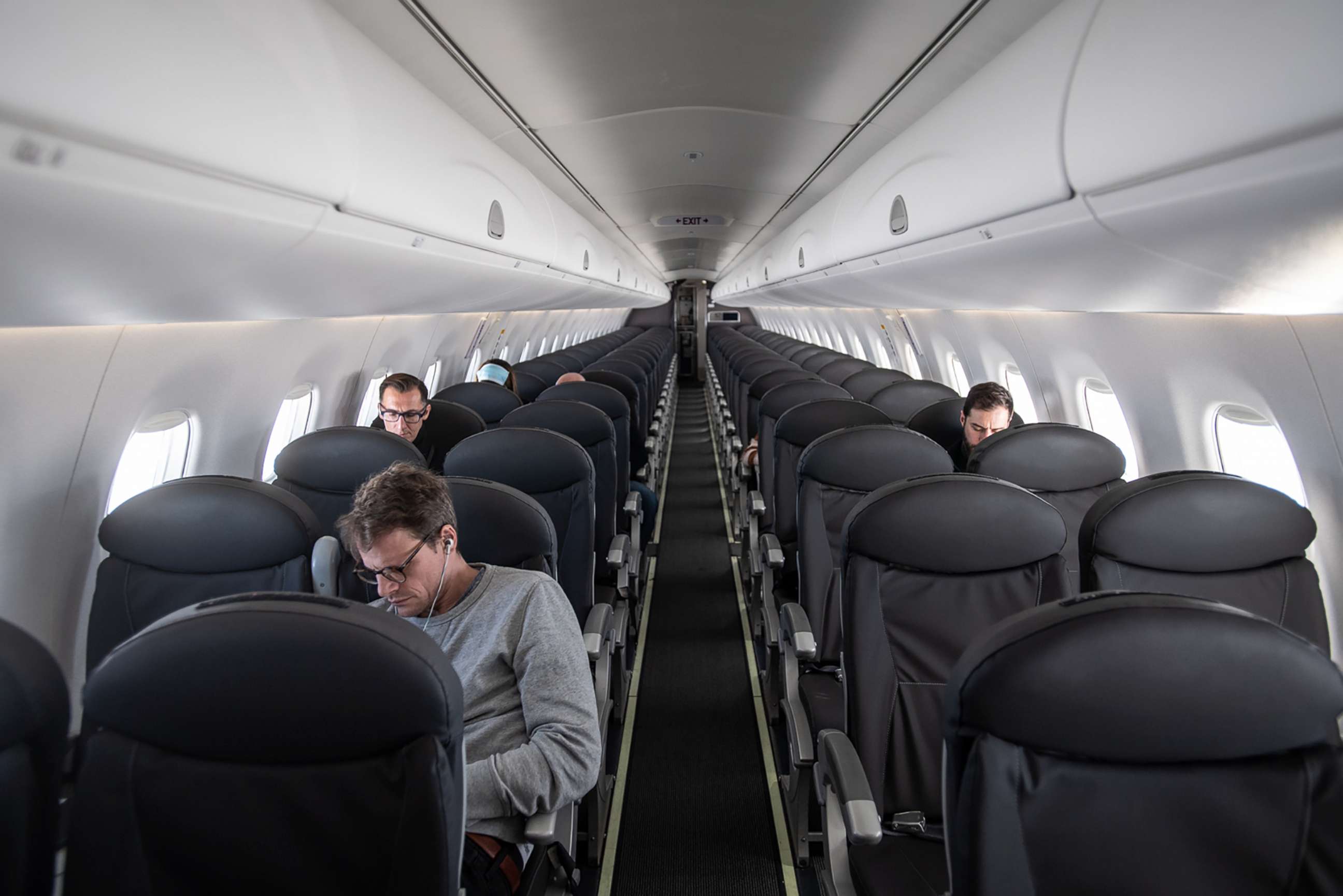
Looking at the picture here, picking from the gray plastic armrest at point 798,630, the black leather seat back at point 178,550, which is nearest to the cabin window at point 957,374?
the gray plastic armrest at point 798,630

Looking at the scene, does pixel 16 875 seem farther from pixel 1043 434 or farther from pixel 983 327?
pixel 983 327

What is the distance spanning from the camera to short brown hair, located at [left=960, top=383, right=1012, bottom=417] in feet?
14.9

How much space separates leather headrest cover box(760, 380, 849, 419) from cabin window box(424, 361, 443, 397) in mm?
4868

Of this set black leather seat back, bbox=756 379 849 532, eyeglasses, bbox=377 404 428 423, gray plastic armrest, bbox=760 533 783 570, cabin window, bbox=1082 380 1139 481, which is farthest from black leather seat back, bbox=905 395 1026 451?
eyeglasses, bbox=377 404 428 423

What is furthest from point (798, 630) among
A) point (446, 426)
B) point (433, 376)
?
point (433, 376)

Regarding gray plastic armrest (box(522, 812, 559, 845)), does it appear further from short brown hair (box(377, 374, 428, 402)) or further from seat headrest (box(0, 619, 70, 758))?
short brown hair (box(377, 374, 428, 402))

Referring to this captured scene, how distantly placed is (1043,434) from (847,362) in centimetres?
652

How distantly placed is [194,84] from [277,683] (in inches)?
55.0

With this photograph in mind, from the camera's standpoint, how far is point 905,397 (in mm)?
6418

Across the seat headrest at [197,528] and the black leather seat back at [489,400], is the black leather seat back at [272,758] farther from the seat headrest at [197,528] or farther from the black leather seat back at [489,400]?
the black leather seat back at [489,400]

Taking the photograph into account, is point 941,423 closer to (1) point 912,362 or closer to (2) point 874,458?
(2) point 874,458

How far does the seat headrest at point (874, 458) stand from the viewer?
3.72 meters

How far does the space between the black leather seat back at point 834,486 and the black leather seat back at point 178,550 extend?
7.48ft

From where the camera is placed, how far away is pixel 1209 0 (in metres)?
1.78
